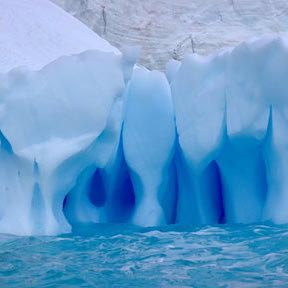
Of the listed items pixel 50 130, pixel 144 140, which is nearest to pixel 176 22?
Answer: pixel 144 140

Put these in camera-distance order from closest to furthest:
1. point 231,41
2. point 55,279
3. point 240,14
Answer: point 55,279 < point 231,41 < point 240,14

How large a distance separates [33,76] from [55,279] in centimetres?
171

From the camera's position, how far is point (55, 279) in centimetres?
250

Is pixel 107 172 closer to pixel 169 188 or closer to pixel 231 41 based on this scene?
pixel 169 188

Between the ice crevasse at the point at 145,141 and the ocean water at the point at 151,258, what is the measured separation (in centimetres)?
34

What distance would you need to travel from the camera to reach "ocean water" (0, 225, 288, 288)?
245cm

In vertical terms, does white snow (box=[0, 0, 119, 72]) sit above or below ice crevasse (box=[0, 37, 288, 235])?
above

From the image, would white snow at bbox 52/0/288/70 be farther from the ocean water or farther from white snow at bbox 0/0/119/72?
the ocean water

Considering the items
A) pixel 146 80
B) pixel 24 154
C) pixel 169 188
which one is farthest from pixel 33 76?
pixel 169 188

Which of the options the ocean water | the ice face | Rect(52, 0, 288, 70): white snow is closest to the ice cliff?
the ice face

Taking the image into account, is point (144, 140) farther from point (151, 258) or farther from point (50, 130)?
point (151, 258)

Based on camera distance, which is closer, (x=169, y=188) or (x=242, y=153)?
(x=242, y=153)

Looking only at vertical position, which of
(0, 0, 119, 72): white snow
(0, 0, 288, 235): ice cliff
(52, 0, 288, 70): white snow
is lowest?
(0, 0, 288, 235): ice cliff

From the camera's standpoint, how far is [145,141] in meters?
4.28
